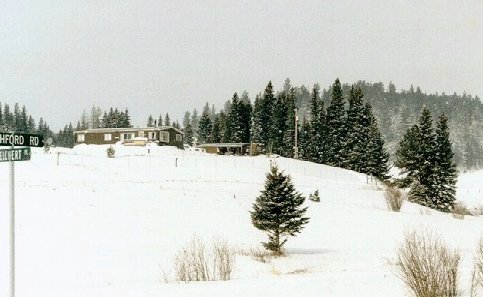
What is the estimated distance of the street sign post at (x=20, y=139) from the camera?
8750 millimetres

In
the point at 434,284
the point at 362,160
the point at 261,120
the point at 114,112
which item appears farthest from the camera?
the point at 114,112

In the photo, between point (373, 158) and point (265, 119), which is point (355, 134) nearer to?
point (373, 158)

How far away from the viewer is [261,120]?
319 ft

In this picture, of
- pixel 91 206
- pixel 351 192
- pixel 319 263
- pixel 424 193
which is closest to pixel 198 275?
pixel 319 263

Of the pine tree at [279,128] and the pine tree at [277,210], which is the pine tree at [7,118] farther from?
the pine tree at [277,210]

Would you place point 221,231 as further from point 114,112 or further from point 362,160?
point 114,112

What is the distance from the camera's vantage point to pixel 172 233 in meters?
25.4

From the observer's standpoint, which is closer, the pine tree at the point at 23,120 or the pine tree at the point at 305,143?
the pine tree at the point at 305,143

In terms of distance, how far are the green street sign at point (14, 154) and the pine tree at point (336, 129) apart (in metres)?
71.8

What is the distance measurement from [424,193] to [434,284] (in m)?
47.9

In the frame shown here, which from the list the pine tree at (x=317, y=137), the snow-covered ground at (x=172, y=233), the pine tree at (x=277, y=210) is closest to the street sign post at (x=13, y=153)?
the snow-covered ground at (x=172, y=233)

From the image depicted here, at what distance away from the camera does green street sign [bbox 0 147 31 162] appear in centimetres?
874

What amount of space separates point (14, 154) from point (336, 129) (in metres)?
75.7

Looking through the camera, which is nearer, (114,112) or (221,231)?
(221,231)
